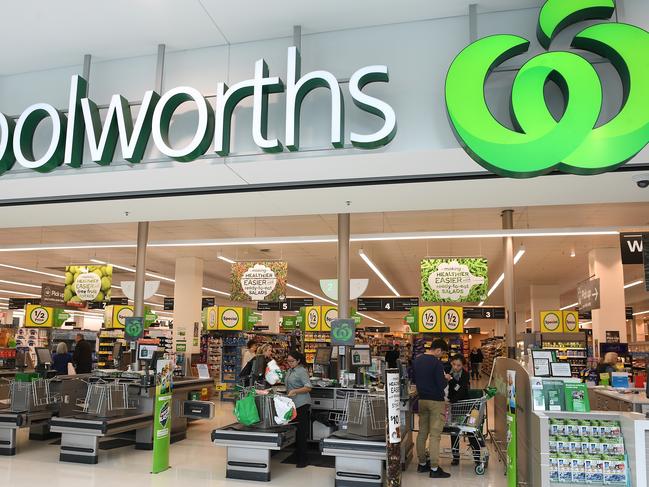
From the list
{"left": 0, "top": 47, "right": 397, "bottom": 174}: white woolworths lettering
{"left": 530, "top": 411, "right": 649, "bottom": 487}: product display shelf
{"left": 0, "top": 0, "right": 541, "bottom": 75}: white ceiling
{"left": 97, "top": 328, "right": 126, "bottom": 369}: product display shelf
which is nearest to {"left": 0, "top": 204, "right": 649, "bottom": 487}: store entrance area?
{"left": 530, "top": 411, "right": 649, "bottom": 487}: product display shelf

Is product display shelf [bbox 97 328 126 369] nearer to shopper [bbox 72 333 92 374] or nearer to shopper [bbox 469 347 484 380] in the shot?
shopper [bbox 72 333 92 374]

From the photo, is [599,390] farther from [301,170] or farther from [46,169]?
[46,169]

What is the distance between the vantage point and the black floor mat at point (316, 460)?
25.5ft

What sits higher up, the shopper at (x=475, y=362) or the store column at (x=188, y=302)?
the store column at (x=188, y=302)

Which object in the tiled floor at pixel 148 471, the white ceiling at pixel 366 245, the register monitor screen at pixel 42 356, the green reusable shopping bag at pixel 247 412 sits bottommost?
the tiled floor at pixel 148 471

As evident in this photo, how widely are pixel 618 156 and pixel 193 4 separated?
11.2 ft

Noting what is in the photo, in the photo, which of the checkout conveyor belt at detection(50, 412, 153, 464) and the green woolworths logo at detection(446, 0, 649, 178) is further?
the checkout conveyor belt at detection(50, 412, 153, 464)

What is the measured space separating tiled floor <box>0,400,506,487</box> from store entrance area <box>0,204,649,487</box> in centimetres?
4

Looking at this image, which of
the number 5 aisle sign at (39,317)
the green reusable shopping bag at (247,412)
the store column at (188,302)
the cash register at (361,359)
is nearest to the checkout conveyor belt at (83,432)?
the green reusable shopping bag at (247,412)

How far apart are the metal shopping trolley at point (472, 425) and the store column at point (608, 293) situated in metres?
7.61

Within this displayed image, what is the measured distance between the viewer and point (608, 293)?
14594 millimetres

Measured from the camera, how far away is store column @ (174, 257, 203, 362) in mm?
17109

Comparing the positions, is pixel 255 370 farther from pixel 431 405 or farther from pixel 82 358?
pixel 82 358

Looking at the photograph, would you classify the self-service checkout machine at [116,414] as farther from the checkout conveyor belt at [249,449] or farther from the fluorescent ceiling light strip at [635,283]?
the fluorescent ceiling light strip at [635,283]
